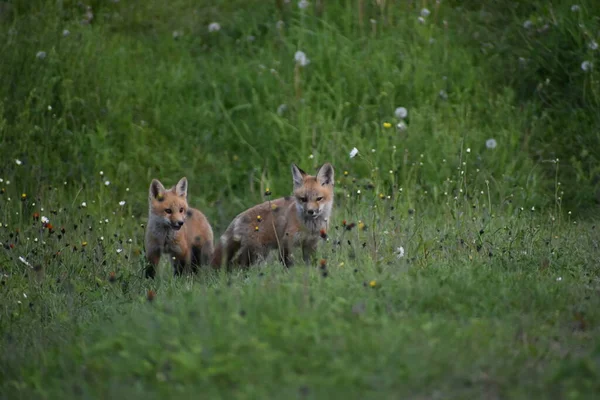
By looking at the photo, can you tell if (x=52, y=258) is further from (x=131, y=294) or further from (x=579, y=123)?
(x=579, y=123)

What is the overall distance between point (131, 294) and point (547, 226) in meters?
4.01

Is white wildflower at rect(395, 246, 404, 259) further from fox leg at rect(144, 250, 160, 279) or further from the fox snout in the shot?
fox leg at rect(144, 250, 160, 279)

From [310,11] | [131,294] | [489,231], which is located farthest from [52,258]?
[310,11]

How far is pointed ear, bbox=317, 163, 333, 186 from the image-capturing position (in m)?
8.30

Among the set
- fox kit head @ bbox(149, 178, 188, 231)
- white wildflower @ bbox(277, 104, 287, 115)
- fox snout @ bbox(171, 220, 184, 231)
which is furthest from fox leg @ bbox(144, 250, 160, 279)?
A: white wildflower @ bbox(277, 104, 287, 115)

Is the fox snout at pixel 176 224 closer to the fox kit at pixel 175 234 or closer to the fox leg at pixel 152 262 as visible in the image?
the fox kit at pixel 175 234

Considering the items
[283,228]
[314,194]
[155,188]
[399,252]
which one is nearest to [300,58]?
[155,188]

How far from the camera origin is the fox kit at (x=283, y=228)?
312 inches

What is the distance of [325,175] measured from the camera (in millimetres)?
8383

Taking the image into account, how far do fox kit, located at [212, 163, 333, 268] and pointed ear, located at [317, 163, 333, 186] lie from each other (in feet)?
0.06

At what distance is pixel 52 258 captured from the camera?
8.10 metres

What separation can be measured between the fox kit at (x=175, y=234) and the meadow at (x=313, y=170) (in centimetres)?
16

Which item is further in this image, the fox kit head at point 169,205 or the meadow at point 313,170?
the fox kit head at point 169,205

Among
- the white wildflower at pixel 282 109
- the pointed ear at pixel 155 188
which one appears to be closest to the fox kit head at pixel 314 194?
the pointed ear at pixel 155 188
